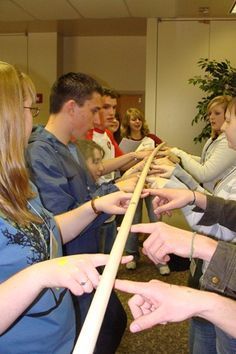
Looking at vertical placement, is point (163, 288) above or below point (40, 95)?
below

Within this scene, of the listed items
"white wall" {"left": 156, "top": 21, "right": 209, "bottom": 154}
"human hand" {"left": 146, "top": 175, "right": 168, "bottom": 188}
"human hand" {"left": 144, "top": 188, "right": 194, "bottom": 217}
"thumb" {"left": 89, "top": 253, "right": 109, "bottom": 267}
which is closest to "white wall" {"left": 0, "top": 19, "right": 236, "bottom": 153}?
"white wall" {"left": 156, "top": 21, "right": 209, "bottom": 154}

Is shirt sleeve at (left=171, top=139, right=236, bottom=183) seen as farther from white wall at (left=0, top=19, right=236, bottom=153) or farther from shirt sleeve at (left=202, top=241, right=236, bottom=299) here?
white wall at (left=0, top=19, right=236, bottom=153)

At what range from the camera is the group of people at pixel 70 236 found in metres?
0.77

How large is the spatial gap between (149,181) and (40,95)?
6.17 metres

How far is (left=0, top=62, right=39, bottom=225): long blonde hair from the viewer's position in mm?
1002

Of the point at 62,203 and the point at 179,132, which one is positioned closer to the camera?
the point at 62,203

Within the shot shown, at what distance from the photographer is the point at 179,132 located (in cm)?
668

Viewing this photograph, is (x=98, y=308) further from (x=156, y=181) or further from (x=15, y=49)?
(x=15, y=49)

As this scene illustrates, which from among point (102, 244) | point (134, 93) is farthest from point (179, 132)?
point (102, 244)

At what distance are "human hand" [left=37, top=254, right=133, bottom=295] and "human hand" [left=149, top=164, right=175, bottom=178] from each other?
1.09 meters

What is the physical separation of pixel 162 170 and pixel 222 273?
0.92 m

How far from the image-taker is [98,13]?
19.2 ft

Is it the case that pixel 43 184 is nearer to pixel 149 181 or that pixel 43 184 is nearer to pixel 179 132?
pixel 149 181

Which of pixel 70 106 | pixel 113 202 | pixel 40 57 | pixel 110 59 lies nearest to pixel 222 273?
pixel 113 202
